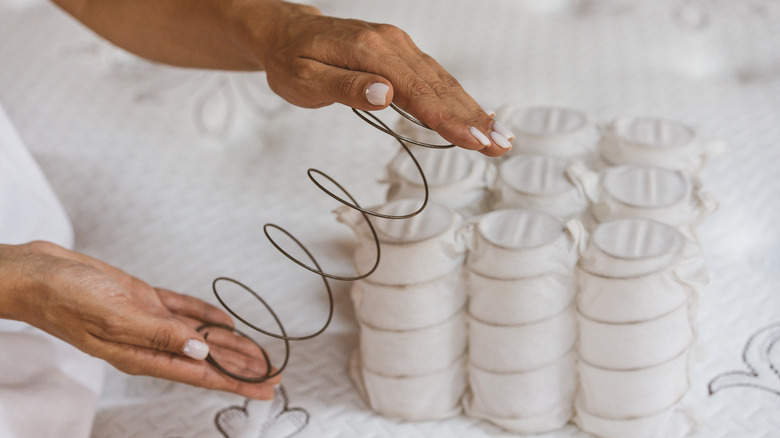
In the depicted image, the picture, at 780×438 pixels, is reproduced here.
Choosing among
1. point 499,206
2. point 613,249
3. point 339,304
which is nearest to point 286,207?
point 339,304

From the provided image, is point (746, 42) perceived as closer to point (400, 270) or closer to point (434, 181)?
point (434, 181)

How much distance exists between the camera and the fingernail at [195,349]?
1.68 feet

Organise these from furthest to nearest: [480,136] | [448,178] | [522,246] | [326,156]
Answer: [326,156], [448,178], [522,246], [480,136]

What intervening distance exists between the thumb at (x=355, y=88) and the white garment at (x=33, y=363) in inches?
12.1

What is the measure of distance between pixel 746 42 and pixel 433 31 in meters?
0.43

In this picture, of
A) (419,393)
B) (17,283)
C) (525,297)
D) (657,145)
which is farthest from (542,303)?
(17,283)

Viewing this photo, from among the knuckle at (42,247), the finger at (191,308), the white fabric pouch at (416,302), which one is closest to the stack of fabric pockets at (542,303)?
the white fabric pouch at (416,302)

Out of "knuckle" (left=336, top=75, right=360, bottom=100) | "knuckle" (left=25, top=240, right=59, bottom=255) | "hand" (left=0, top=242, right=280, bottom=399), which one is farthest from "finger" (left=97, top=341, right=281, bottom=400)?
"knuckle" (left=336, top=75, right=360, bottom=100)

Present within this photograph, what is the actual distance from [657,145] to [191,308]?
0.43 meters

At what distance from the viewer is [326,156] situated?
3.09 feet

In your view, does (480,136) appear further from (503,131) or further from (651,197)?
(651,197)

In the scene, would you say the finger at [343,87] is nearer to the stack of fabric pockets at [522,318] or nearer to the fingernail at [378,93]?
the fingernail at [378,93]

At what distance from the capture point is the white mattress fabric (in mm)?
622

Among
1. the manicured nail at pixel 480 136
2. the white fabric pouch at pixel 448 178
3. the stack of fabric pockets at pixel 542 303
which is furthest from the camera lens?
the white fabric pouch at pixel 448 178
